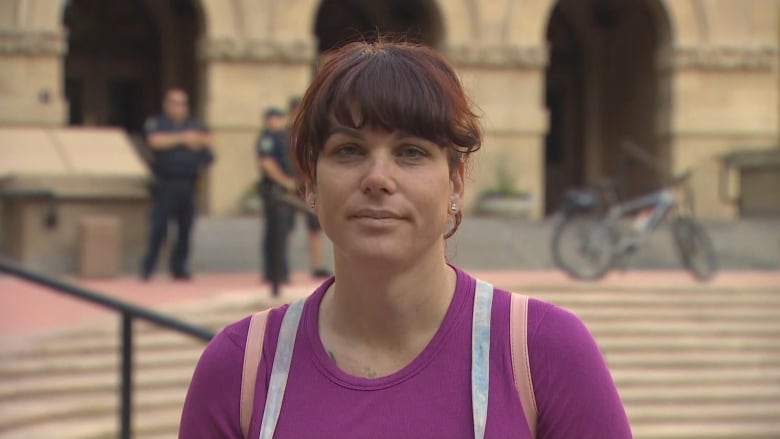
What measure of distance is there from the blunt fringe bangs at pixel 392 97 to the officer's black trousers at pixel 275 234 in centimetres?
714

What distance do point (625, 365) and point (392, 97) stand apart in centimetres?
753

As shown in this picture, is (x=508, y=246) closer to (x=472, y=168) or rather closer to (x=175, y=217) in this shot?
(x=175, y=217)

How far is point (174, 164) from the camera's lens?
1076cm

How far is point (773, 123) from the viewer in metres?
21.9

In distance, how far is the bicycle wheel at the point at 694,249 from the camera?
11641mm

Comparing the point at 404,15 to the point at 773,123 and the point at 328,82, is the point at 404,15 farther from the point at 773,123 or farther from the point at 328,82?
the point at 328,82

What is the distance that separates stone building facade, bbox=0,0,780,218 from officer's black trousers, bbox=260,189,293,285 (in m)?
7.12

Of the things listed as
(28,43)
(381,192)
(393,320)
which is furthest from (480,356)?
(28,43)

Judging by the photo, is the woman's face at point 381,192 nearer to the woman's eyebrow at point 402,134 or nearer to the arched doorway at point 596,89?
the woman's eyebrow at point 402,134

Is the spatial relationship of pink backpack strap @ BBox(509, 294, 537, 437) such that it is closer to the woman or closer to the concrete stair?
the woman

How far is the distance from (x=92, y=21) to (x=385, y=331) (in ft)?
77.6

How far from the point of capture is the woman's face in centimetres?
177

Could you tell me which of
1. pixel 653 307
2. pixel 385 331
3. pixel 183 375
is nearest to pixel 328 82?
pixel 385 331

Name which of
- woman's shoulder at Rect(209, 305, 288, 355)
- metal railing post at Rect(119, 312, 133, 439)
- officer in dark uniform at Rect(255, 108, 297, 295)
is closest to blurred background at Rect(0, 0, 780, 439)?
officer in dark uniform at Rect(255, 108, 297, 295)
